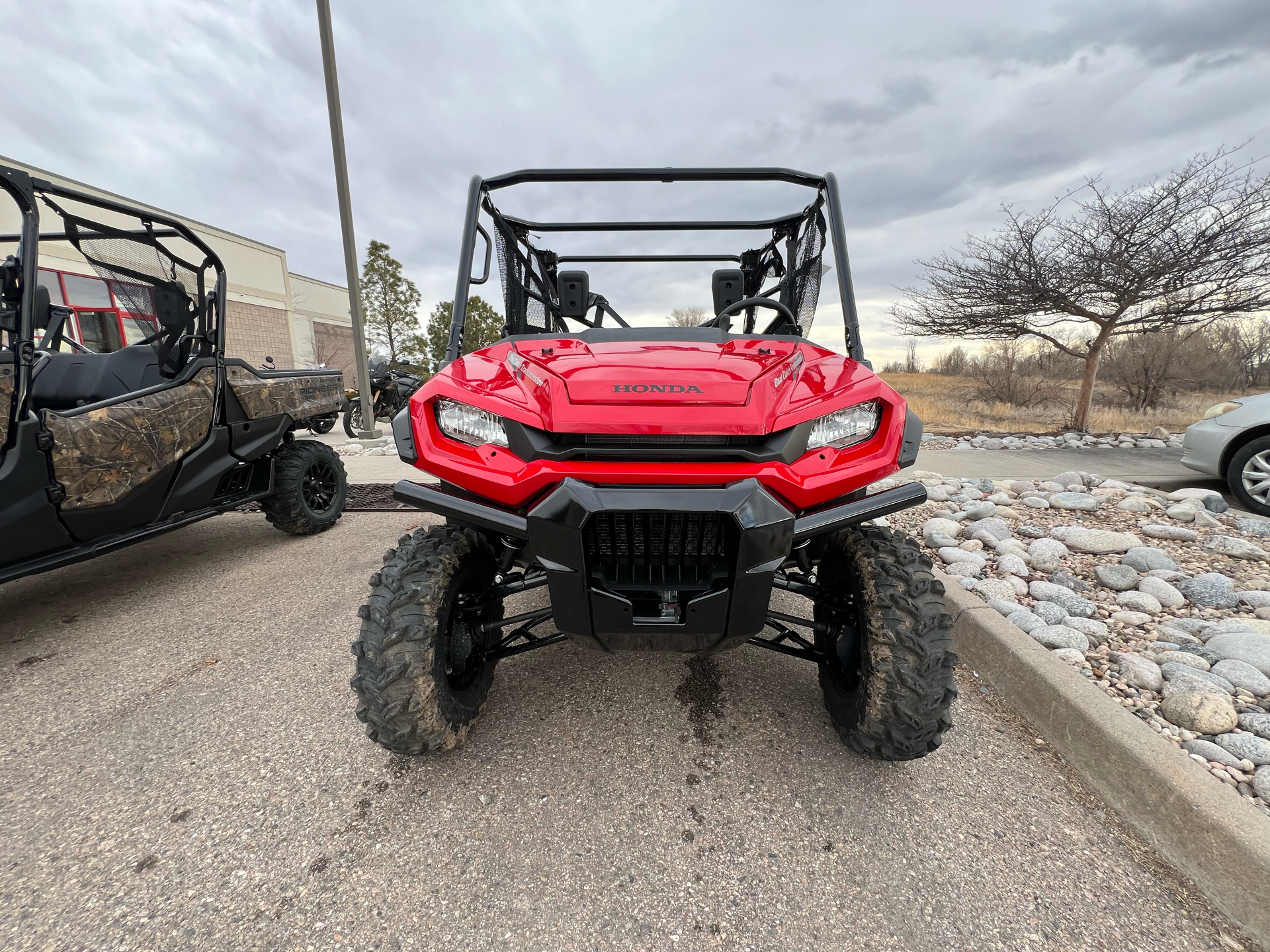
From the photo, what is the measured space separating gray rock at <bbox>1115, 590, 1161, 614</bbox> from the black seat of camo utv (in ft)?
16.4

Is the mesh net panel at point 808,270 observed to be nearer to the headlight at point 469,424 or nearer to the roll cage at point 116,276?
the headlight at point 469,424

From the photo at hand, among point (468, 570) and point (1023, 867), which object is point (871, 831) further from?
point (468, 570)

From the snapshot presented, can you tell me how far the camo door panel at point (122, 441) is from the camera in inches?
92.6

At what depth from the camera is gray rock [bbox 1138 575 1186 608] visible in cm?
233

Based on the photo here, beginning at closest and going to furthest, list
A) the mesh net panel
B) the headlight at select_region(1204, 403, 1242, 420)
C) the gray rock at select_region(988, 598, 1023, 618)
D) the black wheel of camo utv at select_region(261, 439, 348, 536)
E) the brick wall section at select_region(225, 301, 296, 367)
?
the gray rock at select_region(988, 598, 1023, 618), the mesh net panel, the black wheel of camo utv at select_region(261, 439, 348, 536), the headlight at select_region(1204, 403, 1242, 420), the brick wall section at select_region(225, 301, 296, 367)

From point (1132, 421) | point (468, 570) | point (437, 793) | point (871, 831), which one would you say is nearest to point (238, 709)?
point (437, 793)

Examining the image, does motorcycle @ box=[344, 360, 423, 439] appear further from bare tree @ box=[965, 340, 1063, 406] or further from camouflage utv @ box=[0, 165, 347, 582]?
bare tree @ box=[965, 340, 1063, 406]

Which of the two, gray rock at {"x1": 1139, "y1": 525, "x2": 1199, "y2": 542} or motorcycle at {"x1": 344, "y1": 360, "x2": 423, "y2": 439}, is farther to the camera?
motorcycle at {"x1": 344, "y1": 360, "x2": 423, "y2": 439}

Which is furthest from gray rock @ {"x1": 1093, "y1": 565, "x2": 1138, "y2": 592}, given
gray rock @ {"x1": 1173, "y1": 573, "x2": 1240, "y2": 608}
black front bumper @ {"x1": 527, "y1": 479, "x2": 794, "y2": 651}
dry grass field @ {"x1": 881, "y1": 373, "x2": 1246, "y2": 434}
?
dry grass field @ {"x1": 881, "y1": 373, "x2": 1246, "y2": 434}

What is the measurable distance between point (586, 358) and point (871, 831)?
151 centimetres

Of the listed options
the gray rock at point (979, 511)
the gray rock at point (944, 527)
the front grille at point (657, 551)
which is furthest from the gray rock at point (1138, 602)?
the front grille at point (657, 551)

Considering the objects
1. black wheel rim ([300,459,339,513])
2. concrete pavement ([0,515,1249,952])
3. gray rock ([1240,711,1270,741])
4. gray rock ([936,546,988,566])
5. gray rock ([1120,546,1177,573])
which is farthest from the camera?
black wheel rim ([300,459,339,513])

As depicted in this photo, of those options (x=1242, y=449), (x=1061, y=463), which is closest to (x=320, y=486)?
(x=1242, y=449)

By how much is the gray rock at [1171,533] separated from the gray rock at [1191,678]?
1.72 metres
